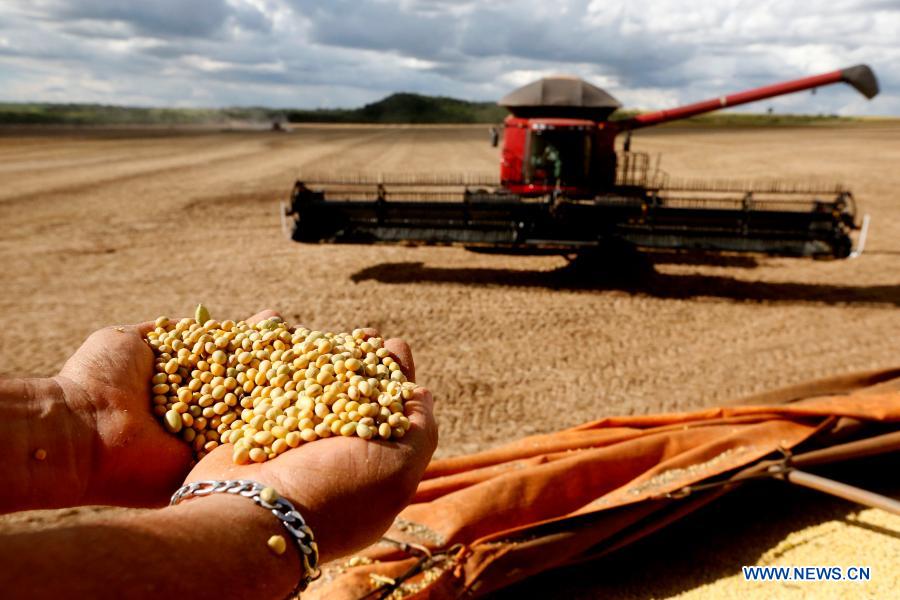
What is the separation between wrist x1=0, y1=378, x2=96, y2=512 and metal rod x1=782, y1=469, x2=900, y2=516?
3501mm

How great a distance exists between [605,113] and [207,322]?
10.7m

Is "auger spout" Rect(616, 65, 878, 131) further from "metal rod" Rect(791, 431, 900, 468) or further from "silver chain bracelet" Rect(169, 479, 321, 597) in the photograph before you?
"silver chain bracelet" Rect(169, 479, 321, 597)

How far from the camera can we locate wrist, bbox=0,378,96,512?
2.00m

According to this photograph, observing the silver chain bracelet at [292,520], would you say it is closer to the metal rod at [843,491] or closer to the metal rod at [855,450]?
the metal rod at [843,491]

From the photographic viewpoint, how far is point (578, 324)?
879cm

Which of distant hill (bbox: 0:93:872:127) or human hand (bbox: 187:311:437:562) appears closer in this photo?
human hand (bbox: 187:311:437:562)

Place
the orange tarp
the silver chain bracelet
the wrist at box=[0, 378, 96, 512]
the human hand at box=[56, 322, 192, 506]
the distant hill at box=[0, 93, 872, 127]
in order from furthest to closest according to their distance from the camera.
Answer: the distant hill at box=[0, 93, 872, 127]
the orange tarp
the human hand at box=[56, 322, 192, 506]
the wrist at box=[0, 378, 96, 512]
the silver chain bracelet

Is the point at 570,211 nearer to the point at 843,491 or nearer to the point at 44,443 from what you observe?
the point at 843,491

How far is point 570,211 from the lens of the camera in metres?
10.5

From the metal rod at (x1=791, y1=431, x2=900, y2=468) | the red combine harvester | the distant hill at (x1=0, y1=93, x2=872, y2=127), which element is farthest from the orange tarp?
the distant hill at (x1=0, y1=93, x2=872, y2=127)

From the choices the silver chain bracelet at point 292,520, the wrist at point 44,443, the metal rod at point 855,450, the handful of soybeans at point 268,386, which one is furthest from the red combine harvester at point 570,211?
the silver chain bracelet at point 292,520

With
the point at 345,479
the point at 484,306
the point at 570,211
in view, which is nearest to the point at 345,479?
the point at 345,479

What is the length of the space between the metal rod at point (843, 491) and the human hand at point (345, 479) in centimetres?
261

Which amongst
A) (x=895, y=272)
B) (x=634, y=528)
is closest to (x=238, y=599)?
(x=634, y=528)
